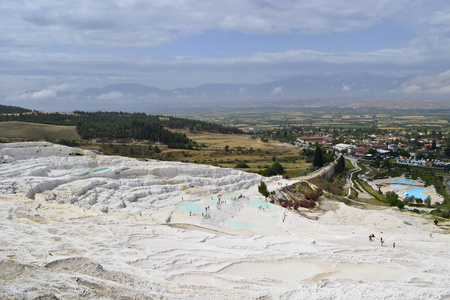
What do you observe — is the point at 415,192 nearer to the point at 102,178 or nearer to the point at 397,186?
the point at 397,186

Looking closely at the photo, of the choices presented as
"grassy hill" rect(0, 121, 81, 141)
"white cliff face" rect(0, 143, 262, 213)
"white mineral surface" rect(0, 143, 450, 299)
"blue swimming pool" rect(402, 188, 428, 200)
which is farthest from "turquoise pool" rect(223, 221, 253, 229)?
"grassy hill" rect(0, 121, 81, 141)

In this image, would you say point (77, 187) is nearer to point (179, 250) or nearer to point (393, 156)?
point (179, 250)

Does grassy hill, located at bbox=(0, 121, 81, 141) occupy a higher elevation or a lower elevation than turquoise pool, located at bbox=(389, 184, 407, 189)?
higher

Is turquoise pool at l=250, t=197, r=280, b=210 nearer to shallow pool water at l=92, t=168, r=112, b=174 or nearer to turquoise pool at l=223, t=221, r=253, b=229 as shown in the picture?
turquoise pool at l=223, t=221, r=253, b=229

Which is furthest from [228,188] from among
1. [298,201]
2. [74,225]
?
[74,225]

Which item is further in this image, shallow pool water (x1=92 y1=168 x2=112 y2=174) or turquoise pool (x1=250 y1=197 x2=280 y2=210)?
shallow pool water (x1=92 y1=168 x2=112 y2=174)

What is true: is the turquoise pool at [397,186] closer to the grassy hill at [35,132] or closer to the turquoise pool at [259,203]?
the turquoise pool at [259,203]
